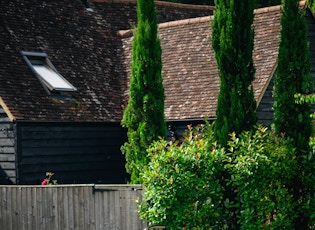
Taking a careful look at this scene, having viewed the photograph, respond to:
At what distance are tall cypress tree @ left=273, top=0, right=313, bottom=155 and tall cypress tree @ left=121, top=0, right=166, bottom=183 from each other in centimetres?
564

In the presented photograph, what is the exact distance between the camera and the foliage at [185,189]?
15719 mm

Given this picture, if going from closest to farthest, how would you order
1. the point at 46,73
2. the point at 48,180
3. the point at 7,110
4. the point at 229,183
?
the point at 229,183, the point at 48,180, the point at 7,110, the point at 46,73

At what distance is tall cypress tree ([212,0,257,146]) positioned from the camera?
663 inches

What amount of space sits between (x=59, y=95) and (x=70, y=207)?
8.96 metres

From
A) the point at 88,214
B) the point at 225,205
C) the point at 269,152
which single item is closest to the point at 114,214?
the point at 88,214

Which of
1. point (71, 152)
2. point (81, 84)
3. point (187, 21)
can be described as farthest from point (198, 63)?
point (71, 152)

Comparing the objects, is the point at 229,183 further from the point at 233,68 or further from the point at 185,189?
the point at 233,68

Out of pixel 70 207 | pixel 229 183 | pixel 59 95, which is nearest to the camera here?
pixel 229 183

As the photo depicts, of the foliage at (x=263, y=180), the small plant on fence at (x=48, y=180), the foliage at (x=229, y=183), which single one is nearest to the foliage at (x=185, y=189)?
the foliage at (x=229, y=183)

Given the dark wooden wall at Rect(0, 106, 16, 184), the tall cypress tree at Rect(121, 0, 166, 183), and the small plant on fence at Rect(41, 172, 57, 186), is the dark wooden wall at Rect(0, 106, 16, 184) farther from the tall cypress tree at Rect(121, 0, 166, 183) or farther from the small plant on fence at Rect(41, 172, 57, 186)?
the tall cypress tree at Rect(121, 0, 166, 183)

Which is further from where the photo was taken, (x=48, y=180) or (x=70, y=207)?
(x=48, y=180)

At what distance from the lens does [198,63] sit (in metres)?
28.0

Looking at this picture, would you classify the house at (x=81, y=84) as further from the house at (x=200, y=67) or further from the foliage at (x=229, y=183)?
the foliage at (x=229, y=183)

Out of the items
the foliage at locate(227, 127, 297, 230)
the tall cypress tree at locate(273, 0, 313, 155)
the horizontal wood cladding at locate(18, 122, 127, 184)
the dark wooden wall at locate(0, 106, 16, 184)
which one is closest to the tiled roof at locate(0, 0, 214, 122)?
the horizontal wood cladding at locate(18, 122, 127, 184)
